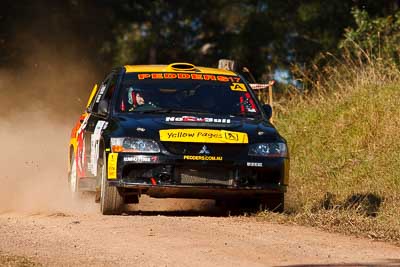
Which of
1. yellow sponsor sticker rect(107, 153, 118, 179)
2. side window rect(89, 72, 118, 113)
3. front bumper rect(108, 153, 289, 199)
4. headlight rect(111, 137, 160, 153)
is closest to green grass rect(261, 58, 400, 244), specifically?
front bumper rect(108, 153, 289, 199)

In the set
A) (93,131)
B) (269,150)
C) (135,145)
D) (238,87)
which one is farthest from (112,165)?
(238,87)

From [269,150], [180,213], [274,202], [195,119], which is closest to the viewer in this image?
[269,150]

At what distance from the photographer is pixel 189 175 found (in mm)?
11953

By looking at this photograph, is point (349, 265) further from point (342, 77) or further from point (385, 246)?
point (342, 77)

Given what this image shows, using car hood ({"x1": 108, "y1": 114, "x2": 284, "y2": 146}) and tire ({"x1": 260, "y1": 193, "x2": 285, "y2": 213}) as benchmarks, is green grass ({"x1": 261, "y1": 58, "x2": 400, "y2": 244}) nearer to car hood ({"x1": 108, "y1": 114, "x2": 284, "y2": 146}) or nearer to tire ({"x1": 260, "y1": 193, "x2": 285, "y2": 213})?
tire ({"x1": 260, "y1": 193, "x2": 285, "y2": 213})

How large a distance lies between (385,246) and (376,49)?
15.3 meters

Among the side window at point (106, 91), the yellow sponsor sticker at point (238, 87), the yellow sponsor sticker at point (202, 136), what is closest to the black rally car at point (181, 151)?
the yellow sponsor sticker at point (202, 136)

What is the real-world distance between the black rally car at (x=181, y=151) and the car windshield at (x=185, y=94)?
1cm

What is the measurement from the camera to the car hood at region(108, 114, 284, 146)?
12.0 m

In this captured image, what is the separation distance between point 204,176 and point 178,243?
219cm

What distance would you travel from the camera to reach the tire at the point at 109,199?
474 inches

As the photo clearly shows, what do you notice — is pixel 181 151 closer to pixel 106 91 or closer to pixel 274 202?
pixel 274 202

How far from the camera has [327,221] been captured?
1163 cm

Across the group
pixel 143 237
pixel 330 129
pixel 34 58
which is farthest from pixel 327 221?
pixel 34 58
